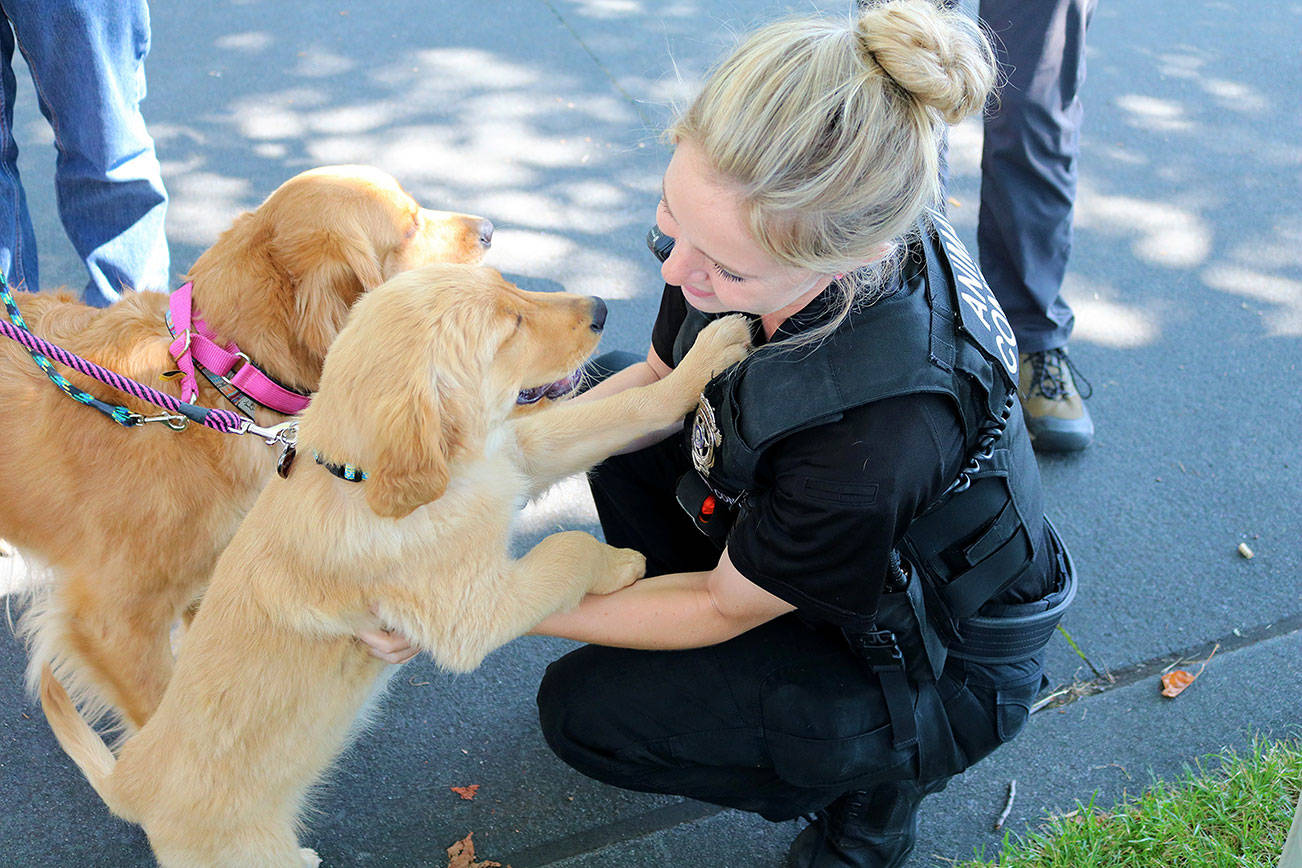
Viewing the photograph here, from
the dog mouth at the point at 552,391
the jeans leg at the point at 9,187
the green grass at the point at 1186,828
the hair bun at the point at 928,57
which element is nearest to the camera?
the hair bun at the point at 928,57

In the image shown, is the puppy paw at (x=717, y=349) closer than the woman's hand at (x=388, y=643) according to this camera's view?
No

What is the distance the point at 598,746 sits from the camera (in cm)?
206

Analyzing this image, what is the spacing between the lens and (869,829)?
84.2 inches

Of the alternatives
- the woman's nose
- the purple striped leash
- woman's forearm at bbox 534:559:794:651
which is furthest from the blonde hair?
the purple striped leash

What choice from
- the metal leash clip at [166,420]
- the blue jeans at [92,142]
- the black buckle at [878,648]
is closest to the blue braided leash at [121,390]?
the metal leash clip at [166,420]

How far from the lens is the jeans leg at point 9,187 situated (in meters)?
2.94

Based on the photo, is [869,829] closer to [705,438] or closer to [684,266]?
[705,438]

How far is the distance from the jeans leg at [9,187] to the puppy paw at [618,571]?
2.03 m

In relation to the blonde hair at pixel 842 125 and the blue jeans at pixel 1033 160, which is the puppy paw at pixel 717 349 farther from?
the blue jeans at pixel 1033 160

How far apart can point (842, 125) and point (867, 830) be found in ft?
4.91

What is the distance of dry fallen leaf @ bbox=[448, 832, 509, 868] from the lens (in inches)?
89.7

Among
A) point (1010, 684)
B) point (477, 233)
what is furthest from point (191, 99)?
point (1010, 684)

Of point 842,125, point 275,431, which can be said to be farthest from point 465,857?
point 842,125

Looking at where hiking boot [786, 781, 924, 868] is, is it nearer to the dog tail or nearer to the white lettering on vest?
the white lettering on vest
